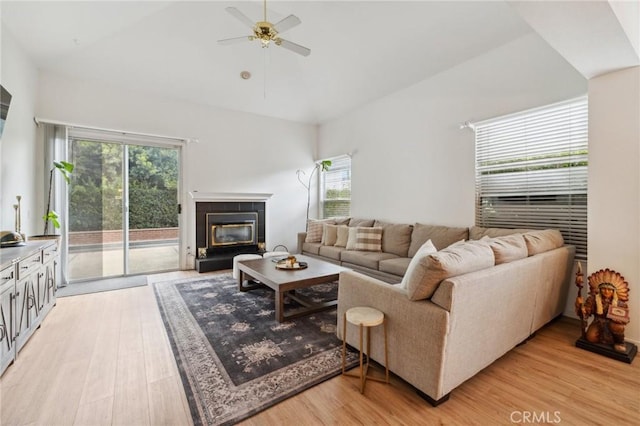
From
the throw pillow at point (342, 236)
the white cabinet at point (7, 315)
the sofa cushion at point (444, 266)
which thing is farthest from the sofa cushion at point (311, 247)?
the white cabinet at point (7, 315)

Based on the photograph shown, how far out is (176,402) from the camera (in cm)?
176

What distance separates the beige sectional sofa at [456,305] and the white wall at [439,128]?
1.59 meters

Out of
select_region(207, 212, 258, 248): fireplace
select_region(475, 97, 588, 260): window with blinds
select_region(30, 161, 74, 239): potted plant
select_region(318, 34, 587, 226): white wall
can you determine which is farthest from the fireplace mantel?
select_region(475, 97, 588, 260): window with blinds

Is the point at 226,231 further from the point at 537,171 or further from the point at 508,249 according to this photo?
the point at 537,171

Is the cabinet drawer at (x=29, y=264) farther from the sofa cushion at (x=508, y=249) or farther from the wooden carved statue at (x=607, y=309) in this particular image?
the wooden carved statue at (x=607, y=309)

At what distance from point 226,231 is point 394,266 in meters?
3.36

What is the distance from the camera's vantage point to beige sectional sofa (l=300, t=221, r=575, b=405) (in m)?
1.67

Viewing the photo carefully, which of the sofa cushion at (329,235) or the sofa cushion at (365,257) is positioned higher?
the sofa cushion at (329,235)

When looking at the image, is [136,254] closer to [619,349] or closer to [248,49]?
[248,49]

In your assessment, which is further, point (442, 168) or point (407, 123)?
point (407, 123)

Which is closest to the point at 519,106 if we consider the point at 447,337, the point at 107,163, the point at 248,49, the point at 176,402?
the point at 447,337

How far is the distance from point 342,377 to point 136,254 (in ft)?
14.4

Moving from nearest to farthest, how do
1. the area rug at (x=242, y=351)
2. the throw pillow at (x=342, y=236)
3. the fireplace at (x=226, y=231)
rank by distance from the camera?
the area rug at (x=242, y=351) < the throw pillow at (x=342, y=236) < the fireplace at (x=226, y=231)

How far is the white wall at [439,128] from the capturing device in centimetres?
321
